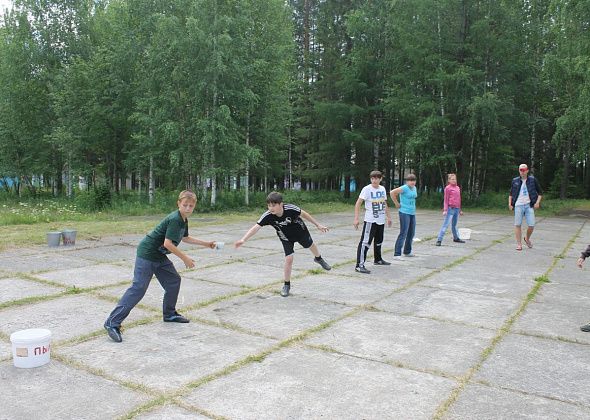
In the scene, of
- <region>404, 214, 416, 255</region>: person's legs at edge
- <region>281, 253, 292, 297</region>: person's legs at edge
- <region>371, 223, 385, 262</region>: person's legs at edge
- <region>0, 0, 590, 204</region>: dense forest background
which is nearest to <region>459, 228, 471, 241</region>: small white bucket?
<region>404, 214, 416, 255</region>: person's legs at edge

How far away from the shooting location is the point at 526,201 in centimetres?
1111

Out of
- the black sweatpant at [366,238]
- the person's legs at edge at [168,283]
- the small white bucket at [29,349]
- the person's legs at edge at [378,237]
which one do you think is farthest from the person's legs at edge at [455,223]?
the small white bucket at [29,349]

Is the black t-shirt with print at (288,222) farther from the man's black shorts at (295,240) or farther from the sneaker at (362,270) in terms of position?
the sneaker at (362,270)

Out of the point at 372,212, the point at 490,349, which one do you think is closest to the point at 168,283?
the point at 490,349

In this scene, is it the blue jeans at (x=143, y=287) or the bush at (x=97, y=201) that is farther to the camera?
the bush at (x=97, y=201)

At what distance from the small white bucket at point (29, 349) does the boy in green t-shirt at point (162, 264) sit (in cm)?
72

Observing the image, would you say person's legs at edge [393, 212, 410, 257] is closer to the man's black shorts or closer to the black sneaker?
the man's black shorts

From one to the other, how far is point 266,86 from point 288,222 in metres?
17.0

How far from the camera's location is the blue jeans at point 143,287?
4840mm

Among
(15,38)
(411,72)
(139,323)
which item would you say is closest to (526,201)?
(139,323)

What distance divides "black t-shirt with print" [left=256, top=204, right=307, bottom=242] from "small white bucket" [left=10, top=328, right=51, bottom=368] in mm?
3175

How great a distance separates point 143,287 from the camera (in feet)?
16.2

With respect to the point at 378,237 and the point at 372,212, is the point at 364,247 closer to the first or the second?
the point at 378,237

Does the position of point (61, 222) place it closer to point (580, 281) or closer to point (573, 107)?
point (580, 281)
